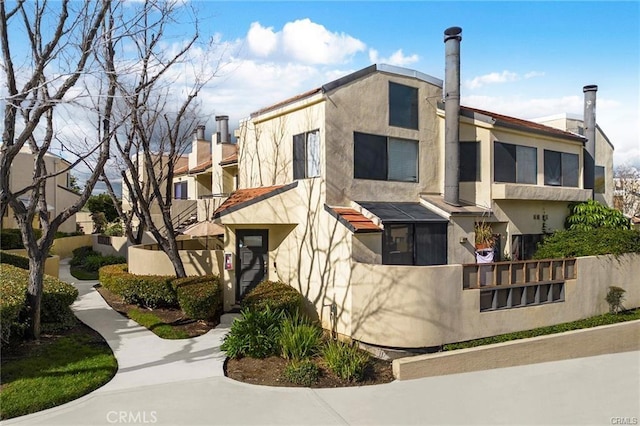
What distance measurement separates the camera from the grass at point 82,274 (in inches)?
787

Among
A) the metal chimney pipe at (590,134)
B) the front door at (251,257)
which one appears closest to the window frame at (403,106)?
the front door at (251,257)

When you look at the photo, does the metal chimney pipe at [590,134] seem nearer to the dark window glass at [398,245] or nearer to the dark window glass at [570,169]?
the dark window glass at [570,169]

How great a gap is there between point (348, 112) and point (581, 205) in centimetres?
1130

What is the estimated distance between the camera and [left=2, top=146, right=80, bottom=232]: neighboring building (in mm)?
28312

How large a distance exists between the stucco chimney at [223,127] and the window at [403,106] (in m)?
12.4

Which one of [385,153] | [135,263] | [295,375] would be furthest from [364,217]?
[135,263]

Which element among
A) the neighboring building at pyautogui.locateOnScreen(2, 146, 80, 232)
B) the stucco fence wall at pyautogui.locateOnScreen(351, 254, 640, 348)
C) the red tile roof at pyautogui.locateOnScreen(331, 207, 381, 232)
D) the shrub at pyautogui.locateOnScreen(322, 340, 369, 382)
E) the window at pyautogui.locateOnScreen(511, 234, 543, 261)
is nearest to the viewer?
the shrub at pyautogui.locateOnScreen(322, 340, 369, 382)

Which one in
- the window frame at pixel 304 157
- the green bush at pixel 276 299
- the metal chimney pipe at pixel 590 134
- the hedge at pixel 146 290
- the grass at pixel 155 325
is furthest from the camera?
the metal chimney pipe at pixel 590 134

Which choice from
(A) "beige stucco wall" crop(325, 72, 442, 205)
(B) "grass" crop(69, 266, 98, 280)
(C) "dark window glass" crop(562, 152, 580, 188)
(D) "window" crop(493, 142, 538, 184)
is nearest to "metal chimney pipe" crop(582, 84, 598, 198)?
(C) "dark window glass" crop(562, 152, 580, 188)

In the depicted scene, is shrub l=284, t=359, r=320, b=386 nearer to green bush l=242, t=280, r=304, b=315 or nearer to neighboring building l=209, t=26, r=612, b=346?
neighboring building l=209, t=26, r=612, b=346

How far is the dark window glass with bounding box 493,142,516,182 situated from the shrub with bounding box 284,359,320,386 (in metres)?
10.2

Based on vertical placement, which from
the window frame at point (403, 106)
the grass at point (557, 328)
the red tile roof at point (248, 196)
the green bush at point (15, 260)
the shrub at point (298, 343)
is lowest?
the grass at point (557, 328)

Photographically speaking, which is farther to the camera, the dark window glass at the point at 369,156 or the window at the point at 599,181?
the window at the point at 599,181

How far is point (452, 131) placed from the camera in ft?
46.6
